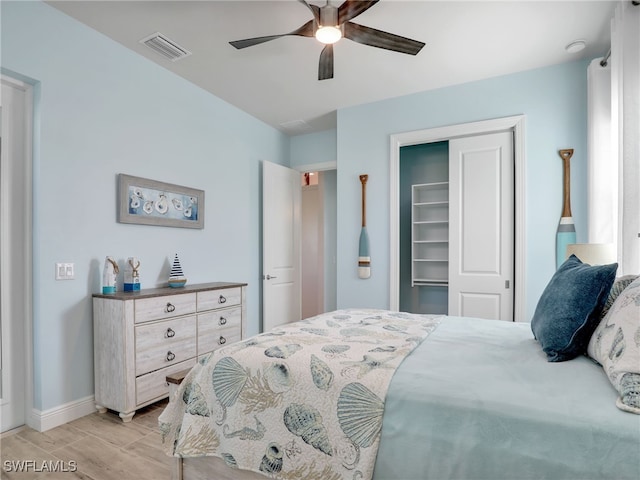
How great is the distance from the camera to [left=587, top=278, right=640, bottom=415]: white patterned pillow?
0.93 m

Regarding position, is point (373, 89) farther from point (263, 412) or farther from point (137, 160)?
point (263, 412)

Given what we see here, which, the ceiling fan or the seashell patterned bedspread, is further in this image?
the ceiling fan

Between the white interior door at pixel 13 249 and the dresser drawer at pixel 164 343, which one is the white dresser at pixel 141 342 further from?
the white interior door at pixel 13 249

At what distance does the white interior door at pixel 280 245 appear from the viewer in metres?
4.21

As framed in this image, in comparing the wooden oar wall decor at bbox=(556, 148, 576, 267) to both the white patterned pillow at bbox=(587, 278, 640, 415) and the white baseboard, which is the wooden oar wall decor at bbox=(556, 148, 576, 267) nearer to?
the white patterned pillow at bbox=(587, 278, 640, 415)

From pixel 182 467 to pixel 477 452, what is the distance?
1.14m

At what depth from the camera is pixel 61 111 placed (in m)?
2.37

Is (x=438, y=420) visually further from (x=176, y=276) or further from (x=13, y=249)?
Answer: (x=13, y=249)

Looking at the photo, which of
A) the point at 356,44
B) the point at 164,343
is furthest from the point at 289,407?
the point at 356,44

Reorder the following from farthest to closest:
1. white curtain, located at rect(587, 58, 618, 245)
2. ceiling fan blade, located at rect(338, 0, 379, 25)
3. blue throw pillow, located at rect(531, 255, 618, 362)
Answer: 1. white curtain, located at rect(587, 58, 618, 245)
2. ceiling fan blade, located at rect(338, 0, 379, 25)
3. blue throw pillow, located at rect(531, 255, 618, 362)

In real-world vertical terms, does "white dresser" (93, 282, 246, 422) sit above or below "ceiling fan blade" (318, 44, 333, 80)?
below

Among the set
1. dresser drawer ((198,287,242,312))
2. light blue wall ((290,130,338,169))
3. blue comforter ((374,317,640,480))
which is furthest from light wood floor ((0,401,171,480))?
light blue wall ((290,130,338,169))

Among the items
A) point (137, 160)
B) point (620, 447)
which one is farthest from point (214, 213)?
point (620, 447)

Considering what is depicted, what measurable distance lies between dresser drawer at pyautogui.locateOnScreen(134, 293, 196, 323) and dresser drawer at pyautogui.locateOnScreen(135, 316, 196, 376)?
0.05m
